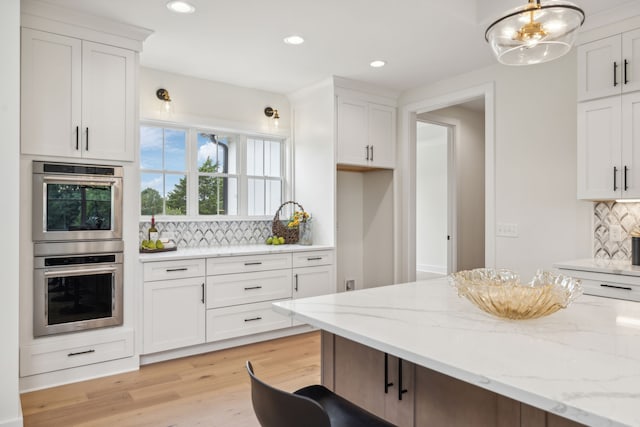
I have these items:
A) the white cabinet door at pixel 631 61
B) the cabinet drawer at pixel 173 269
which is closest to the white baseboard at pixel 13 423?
the cabinet drawer at pixel 173 269

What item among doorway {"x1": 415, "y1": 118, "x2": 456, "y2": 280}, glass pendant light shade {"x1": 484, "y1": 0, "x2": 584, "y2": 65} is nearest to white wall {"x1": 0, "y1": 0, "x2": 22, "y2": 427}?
glass pendant light shade {"x1": 484, "y1": 0, "x2": 584, "y2": 65}

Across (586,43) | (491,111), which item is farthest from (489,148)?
(586,43)

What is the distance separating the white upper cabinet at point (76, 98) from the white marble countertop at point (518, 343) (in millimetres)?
2279

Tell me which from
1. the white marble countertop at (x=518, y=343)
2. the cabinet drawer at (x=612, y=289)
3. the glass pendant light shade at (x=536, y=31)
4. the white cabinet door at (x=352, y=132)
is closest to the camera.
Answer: the white marble countertop at (x=518, y=343)

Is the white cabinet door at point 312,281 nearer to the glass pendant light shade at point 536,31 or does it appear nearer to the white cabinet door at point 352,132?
the white cabinet door at point 352,132

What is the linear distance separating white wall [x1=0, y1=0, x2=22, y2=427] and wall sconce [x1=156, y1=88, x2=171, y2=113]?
1.75 m

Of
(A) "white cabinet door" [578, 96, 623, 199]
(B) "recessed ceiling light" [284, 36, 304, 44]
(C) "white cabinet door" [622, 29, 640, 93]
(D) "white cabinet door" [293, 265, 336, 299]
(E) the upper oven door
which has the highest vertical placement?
(B) "recessed ceiling light" [284, 36, 304, 44]

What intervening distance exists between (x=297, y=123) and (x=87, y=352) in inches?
121

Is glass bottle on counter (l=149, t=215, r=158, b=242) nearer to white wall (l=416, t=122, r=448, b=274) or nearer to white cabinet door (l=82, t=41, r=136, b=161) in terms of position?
white cabinet door (l=82, t=41, r=136, b=161)

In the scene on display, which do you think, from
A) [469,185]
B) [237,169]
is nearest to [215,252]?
[237,169]

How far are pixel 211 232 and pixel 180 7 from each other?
2.21 metres

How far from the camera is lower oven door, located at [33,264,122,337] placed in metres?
2.91

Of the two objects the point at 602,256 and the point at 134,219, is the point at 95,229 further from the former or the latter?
the point at 602,256

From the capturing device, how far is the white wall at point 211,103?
4070 mm
